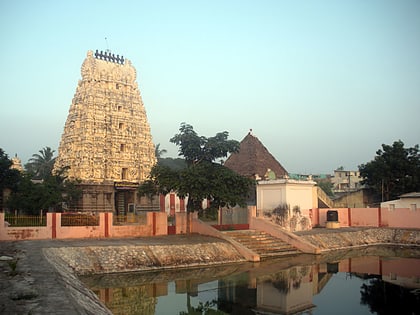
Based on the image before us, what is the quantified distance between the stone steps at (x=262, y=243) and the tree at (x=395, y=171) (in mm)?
17288

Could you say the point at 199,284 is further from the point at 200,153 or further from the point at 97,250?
the point at 200,153

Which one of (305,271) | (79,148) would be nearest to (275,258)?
(305,271)

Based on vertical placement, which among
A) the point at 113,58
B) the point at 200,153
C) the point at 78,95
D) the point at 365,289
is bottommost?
the point at 365,289

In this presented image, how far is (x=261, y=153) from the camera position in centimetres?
4153

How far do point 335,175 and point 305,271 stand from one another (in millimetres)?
64503

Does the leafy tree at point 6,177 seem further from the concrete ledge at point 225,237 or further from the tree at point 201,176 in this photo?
the concrete ledge at point 225,237

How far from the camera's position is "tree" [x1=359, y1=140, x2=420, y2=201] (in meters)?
38.4

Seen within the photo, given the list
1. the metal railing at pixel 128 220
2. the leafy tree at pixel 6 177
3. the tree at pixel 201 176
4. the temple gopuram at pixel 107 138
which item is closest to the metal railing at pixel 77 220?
the metal railing at pixel 128 220

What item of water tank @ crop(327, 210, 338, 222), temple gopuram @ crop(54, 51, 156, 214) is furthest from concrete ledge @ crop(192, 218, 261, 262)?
temple gopuram @ crop(54, 51, 156, 214)

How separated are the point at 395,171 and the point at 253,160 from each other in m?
12.9

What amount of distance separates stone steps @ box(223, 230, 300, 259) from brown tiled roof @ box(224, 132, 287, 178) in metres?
12.7

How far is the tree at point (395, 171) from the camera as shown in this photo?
3838 centimetres

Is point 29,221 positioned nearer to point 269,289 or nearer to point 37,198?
point 37,198

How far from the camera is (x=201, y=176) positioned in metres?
24.1
